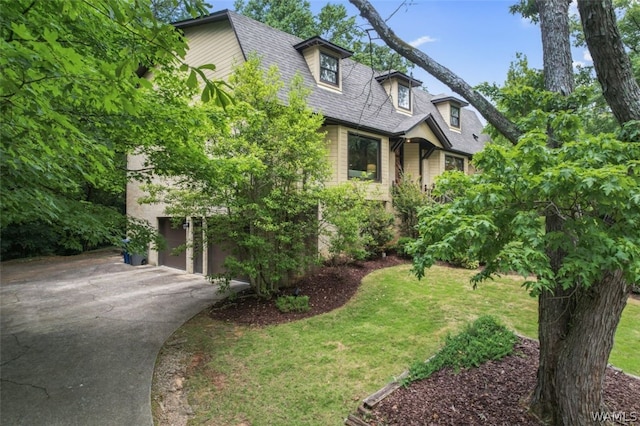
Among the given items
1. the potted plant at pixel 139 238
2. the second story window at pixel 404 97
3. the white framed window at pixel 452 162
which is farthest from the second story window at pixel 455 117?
the potted plant at pixel 139 238

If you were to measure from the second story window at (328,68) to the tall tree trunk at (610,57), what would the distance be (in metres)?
10.3

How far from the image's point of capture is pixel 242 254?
8984mm

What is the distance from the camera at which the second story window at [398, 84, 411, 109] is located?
15648mm

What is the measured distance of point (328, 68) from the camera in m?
12.9

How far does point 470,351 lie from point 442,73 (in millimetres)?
3923

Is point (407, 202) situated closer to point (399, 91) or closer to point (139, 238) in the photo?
point (399, 91)

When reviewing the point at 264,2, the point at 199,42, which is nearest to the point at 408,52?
the point at 199,42

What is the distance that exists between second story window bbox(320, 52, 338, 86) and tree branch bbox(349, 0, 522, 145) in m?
8.49

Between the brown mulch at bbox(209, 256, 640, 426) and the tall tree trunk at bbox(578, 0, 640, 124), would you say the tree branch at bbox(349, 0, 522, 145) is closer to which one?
the tall tree trunk at bbox(578, 0, 640, 124)

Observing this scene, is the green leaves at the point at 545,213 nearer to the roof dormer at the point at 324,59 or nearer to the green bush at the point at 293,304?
the green bush at the point at 293,304

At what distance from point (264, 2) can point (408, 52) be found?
27687 millimetres

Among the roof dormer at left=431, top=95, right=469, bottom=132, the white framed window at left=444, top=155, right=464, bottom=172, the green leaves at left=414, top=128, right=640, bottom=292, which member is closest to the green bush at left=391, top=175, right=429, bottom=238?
the white framed window at left=444, top=155, right=464, bottom=172

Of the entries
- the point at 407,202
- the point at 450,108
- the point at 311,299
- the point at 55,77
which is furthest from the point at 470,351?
the point at 450,108

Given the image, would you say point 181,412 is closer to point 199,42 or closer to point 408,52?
point 408,52
